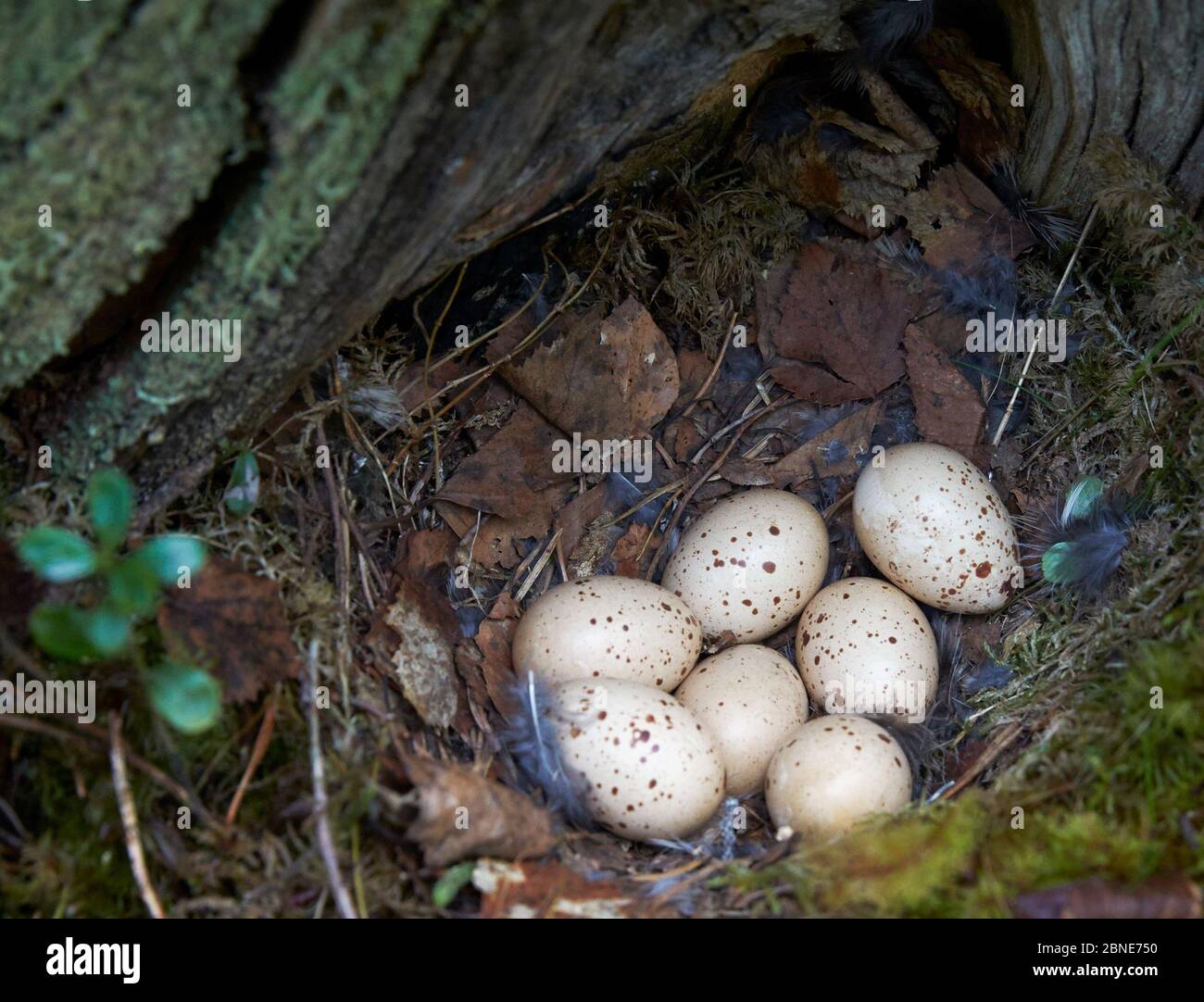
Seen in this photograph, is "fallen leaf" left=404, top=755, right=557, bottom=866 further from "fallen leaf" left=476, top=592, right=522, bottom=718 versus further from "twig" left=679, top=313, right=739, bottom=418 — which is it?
"twig" left=679, top=313, right=739, bottom=418

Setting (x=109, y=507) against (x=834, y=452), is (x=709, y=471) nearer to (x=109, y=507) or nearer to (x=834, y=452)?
(x=834, y=452)

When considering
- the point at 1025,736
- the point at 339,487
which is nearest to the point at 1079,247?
the point at 1025,736

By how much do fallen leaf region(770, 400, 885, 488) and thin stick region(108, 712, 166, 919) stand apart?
178cm

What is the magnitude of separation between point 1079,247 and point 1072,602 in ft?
3.12

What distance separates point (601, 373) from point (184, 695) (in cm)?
143

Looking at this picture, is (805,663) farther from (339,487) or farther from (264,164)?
(264,164)

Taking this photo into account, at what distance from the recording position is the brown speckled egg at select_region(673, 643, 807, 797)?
229cm

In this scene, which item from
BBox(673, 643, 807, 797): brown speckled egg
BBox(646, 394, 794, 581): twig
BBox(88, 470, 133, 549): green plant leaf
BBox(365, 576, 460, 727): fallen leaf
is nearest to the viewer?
BBox(88, 470, 133, 549): green plant leaf

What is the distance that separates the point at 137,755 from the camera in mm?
1679

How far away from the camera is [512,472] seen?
2.57 m

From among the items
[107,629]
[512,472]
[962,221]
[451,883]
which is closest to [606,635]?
[512,472]

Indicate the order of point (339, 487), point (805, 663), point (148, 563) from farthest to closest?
1. point (805, 663)
2. point (339, 487)
3. point (148, 563)

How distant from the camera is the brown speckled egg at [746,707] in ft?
7.52

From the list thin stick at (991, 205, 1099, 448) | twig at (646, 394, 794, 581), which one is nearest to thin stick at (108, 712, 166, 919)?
twig at (646, 394, 794, 581)
